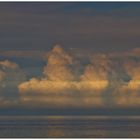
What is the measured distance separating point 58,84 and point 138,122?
17439mm

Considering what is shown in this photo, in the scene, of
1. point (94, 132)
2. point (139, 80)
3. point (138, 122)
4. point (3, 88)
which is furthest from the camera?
point (138, 122)

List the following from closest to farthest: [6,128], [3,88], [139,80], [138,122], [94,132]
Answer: [3,88], [139,80], [94,132], [6,128], [138,122]

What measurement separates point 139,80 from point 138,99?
105cm

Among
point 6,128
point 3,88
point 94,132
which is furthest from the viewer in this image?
point 6,128

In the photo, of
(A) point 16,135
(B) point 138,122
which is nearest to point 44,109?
(A) point 16,135

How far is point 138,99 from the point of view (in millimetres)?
32625

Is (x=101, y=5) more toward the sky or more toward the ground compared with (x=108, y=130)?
more toward the sky

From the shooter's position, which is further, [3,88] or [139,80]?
[139,80]

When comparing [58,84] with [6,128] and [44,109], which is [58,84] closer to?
[44,109]

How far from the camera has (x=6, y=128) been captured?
4203cm

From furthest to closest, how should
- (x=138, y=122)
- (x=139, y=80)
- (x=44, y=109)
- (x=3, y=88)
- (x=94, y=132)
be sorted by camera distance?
(x=138, y=122) → (x=94, y=132) → (x=44, y=109) → (x=139, y=80) → (x=3, y=88)

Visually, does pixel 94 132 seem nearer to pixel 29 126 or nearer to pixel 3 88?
pixel 29 126

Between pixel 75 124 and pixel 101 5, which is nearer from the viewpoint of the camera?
pixel 101 5

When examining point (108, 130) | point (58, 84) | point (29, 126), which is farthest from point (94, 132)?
point (58, 84)
